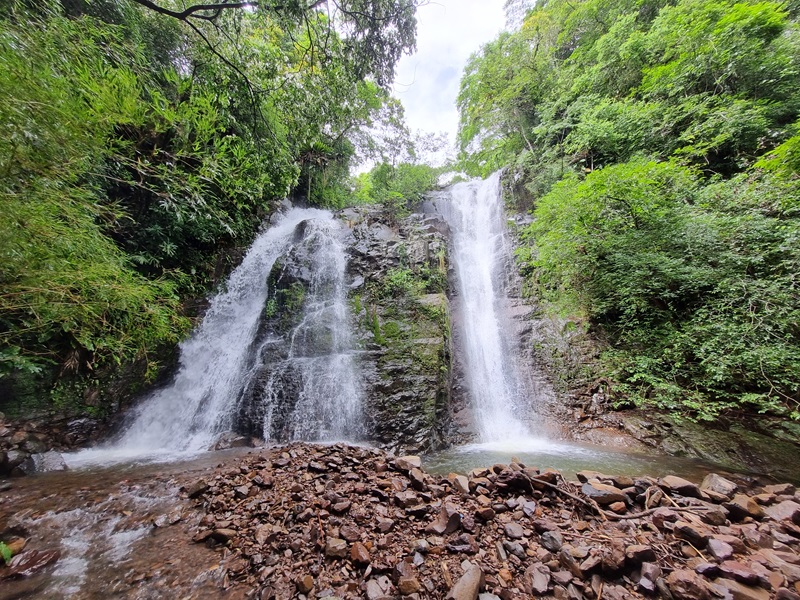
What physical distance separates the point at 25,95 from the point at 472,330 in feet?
31.0

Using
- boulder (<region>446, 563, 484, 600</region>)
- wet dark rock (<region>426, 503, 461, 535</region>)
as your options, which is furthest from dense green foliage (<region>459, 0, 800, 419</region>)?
boulder (<region>446, 563, 484, 600</region>)

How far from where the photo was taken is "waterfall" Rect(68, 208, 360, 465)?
6.07m

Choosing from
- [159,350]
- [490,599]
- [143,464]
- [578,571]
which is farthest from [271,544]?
[159,350]

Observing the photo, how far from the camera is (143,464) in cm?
471

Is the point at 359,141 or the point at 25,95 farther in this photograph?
the point at 359,141

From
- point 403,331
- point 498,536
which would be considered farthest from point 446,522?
point 403,331

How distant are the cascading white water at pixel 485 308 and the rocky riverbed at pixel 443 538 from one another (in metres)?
4.00

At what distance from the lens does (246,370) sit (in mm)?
7504

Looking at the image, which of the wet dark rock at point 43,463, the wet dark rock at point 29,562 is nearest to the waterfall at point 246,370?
the wet dark rock at point 43,463

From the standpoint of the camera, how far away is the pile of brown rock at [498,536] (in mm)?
1807

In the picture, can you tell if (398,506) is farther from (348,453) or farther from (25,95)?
(25,95)

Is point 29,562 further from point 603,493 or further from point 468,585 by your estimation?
point 603,493

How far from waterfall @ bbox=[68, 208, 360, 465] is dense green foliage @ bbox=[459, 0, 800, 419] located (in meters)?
6.13

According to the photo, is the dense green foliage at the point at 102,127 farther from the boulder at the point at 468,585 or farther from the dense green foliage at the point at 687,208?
the dense green foliage at the point at 687,208
